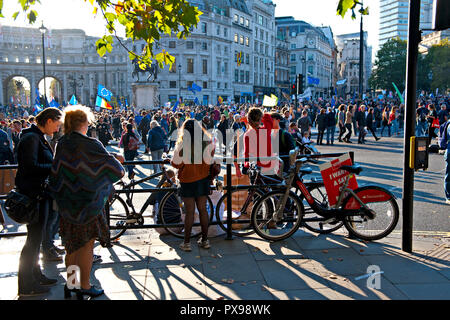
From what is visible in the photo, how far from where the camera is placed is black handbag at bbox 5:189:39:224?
4.09m

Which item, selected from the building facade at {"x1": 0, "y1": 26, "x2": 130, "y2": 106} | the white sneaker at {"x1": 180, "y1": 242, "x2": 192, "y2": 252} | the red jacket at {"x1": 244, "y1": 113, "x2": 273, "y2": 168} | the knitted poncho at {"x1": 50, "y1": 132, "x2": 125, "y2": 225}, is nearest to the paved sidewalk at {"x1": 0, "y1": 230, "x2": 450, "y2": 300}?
the white sneaker at {"x1": 180, "y1": 242, "x2": 192, "y2": 252}

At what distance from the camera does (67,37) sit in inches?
4668

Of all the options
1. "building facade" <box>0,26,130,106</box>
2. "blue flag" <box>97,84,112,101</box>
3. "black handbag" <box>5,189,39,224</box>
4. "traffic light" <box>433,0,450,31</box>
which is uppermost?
"building facade" <box>0,26,130,106</box>

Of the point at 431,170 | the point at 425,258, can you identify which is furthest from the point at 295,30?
the point at 425,258

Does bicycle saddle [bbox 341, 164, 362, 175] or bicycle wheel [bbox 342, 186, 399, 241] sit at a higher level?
bicycle saddle [bbox 341, 164, 362, 175]

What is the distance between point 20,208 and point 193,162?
2001mm

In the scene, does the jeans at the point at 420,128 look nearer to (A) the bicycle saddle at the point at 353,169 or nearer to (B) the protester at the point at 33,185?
(A) the bicycle saddle at the point at 353,169

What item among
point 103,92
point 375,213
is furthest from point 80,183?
point 103,92

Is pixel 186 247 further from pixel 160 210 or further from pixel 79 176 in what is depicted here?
pixel 79 176

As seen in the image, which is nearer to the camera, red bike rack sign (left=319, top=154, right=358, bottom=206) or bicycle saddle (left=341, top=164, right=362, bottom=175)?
bicycle saddle (left=341, top=164, right=362, bottom=175)

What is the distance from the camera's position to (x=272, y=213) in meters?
5.77

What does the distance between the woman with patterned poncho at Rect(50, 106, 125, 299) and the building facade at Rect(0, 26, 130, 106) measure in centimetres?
9440

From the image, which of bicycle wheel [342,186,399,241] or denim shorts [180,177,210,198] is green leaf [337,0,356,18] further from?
denim shorts [180,177,210,198]

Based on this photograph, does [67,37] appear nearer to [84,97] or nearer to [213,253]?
[84,97]
